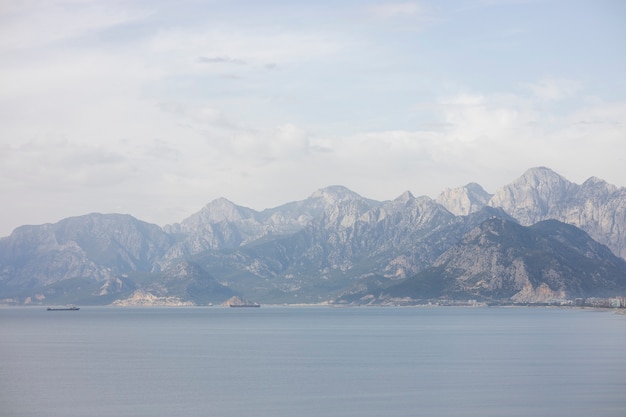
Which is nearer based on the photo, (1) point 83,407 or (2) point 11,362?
(1) point 83,407

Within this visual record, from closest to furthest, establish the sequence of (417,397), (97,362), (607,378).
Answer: (417,397) < (607,378) < (97,362)

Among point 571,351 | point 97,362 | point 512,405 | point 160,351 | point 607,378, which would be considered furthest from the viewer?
point 160,351

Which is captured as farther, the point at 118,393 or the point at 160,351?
the point at 160,351

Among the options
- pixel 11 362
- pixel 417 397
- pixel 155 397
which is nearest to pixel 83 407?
pixel 155 397

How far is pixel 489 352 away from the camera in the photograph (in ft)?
583

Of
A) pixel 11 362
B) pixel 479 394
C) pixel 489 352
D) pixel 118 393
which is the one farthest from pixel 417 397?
pixel 11 362

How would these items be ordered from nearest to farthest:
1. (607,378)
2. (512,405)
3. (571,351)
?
(512,405), (607,378), (571,351)

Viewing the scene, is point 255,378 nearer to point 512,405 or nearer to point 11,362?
point 512,405

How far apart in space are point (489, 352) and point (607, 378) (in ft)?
167

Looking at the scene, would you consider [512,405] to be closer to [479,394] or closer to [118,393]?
[479,394]

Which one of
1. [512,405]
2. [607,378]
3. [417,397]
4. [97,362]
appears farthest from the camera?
[97,362]

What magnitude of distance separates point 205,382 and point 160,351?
211 ft

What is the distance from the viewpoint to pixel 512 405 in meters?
104

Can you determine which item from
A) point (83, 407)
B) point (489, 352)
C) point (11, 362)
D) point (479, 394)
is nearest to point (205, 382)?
point (83, 407)
